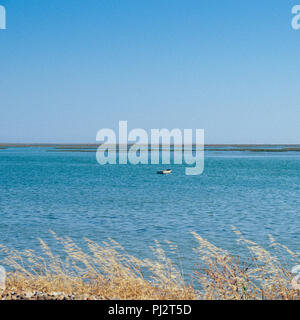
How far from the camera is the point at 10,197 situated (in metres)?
38.1

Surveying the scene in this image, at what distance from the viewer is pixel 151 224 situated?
24125mm

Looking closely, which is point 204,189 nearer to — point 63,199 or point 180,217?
point 63,199
